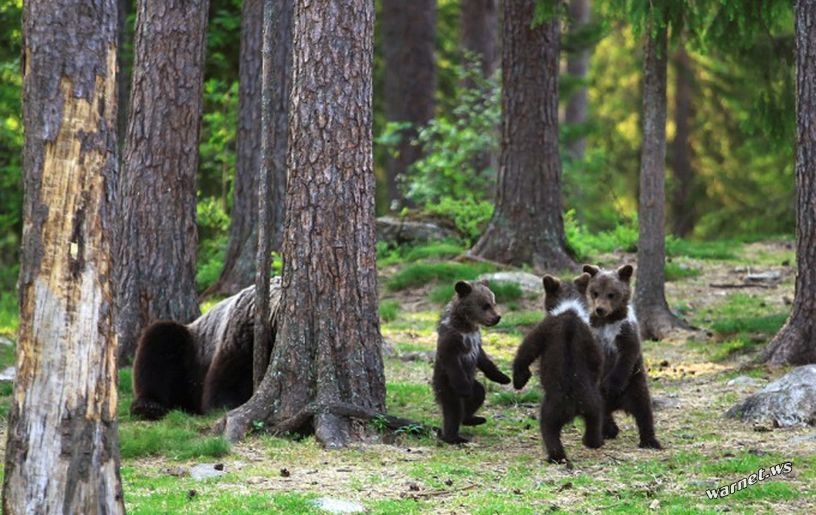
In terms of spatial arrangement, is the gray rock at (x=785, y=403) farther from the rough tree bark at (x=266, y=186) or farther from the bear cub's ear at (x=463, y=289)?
the rough tree bark at (x=266, y=186)

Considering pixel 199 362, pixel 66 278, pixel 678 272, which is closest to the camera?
pixel 66 278

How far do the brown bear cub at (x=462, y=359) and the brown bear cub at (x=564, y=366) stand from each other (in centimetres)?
47

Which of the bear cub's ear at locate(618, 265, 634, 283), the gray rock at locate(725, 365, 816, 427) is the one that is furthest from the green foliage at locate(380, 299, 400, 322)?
the gray rock at locate(725, 365, 816, 427)

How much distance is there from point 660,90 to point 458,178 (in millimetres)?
8538

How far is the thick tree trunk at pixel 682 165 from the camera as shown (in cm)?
3194

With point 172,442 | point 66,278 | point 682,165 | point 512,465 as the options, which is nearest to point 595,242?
point 512,465

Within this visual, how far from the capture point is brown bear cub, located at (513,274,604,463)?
9375mm

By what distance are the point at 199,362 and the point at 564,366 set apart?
413cm

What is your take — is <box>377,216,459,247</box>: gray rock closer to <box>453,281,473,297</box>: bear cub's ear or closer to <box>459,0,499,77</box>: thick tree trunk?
<box>459,0,499,77</box>: thick tree trunk

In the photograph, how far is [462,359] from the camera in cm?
1023

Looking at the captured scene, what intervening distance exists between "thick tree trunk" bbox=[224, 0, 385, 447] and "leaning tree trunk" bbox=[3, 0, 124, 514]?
3.44m

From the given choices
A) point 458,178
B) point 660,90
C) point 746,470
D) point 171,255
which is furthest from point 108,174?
point 458,178

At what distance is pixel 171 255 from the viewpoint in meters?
13.5

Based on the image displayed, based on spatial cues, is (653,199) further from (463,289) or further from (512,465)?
(512,465)
